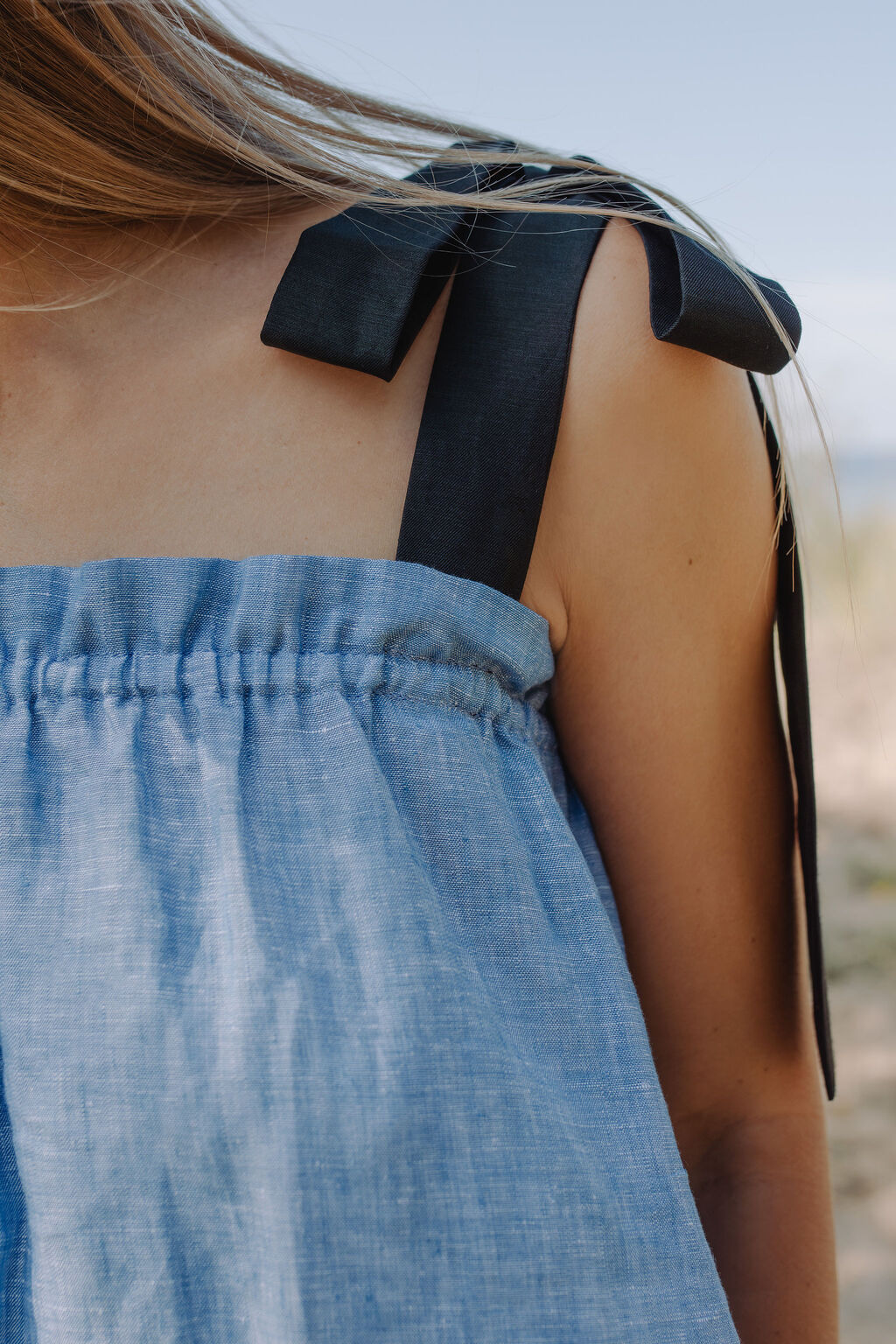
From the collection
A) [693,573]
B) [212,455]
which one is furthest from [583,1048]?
[212,455]

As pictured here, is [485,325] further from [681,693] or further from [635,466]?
[681,693]

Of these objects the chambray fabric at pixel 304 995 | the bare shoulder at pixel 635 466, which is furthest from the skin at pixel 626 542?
the chambray fabric at pixel 304 995

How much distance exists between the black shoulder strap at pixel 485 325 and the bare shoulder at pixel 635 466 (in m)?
0.02

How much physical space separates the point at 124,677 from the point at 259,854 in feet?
0.55

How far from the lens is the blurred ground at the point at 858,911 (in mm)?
1143

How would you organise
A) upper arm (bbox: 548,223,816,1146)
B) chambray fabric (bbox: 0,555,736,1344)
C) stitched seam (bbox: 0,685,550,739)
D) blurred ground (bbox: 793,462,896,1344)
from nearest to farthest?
chambray fabric (bbox: 0,555,736,1344), stitched seam (bbox: 0,685,550,739), upper arm (bbox: 548,223,816,1146), blurred ground (bbox: 793,462,896,1344)

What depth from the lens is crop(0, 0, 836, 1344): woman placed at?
25.3 inches

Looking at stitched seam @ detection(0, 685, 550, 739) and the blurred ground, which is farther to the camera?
the blurred ground

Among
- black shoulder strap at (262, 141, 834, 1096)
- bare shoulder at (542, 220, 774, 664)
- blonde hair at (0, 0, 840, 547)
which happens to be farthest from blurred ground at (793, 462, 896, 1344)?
blonde hair at (0, 0, 840, 547)

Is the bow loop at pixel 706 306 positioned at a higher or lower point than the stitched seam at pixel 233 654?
higher

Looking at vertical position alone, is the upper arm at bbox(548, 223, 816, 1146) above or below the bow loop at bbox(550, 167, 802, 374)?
below

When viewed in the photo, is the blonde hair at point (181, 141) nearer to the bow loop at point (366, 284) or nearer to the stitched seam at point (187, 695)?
the bow loop at point (366, 284)

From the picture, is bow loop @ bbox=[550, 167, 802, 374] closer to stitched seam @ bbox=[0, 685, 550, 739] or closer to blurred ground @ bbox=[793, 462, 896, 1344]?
blurred ground @ bbox=[793, 462, 896, 1344]

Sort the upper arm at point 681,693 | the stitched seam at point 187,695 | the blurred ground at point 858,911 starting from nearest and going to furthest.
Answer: the stitched seam at point 187,695 < the upper arm at point 681,693 < the blurred ground at point 858,911
